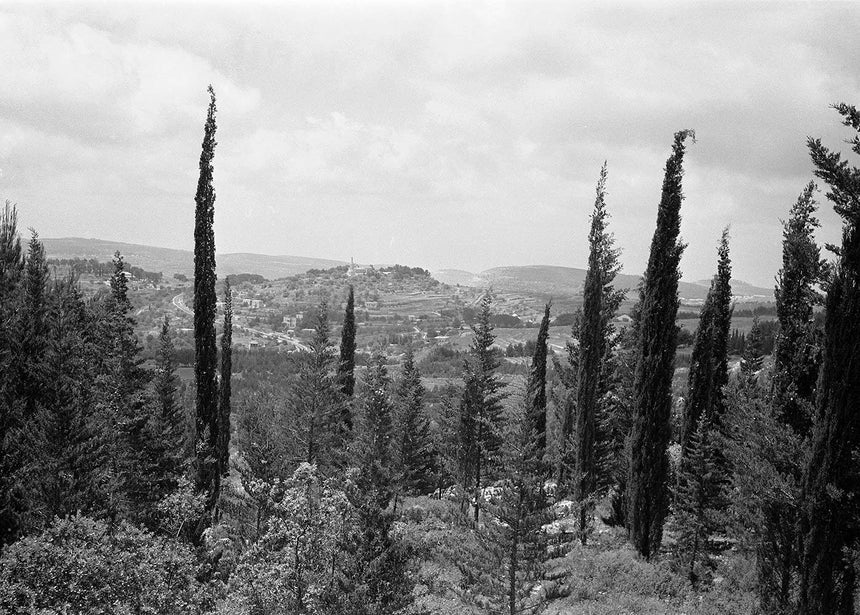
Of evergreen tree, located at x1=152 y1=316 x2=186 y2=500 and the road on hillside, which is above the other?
evergreen tree, located at x1=152 y1=316 x2=186 y2=500

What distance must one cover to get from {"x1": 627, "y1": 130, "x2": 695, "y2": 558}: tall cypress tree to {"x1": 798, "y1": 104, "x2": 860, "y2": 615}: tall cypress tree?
8077 millimetres

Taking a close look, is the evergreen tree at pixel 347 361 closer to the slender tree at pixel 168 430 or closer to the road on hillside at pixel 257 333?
the slender tree at pixel 168 430

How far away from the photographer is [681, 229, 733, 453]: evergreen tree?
1129 inches

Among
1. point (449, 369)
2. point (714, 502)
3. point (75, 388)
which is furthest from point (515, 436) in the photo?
point (449, 369)

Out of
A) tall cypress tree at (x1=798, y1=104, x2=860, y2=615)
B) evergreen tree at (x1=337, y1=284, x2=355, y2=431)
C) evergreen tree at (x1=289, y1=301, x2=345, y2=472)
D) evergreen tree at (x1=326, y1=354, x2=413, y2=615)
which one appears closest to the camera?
evergreen tree at (x1=326, y1=354, x2=413, y2=615)

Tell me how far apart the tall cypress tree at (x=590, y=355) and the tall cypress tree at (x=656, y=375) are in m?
2.80

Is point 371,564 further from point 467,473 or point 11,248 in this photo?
point 11,248

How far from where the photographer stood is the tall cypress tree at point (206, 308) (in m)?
23.2

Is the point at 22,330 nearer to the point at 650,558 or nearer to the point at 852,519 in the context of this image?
the point at 650,558

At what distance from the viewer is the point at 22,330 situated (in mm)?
22281

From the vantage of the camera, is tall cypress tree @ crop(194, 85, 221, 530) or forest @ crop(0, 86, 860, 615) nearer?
forest @ crop(0, 86, 860, 615)

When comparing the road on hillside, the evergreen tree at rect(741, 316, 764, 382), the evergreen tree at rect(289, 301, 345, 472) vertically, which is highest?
the evergreen tree at rect(741, 316, 764, 382)

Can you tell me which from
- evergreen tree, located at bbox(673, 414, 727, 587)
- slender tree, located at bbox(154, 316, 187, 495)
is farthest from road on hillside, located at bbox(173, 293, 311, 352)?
evergreen tree, located at bbox(673, 414, 727, 587)

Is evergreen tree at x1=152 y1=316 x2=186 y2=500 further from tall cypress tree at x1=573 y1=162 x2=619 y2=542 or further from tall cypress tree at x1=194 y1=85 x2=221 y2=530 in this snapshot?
tall cypress tree at x1=573 y1=162 x2=619 y2=542
